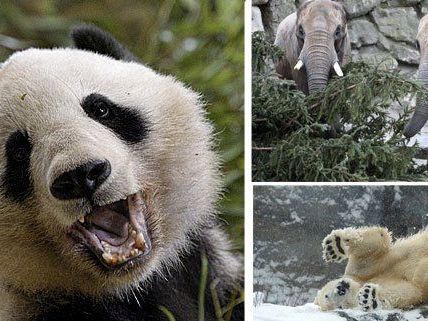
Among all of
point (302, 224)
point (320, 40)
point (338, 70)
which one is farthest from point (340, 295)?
point (320, 40)

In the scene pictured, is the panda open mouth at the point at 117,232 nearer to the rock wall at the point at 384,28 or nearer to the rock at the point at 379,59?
the rock wall at the point at 384,28

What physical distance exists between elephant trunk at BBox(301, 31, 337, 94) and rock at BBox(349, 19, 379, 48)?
7 cm

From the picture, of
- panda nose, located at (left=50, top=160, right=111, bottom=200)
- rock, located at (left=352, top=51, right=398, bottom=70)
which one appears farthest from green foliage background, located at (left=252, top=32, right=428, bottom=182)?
panda nose, located at (left=50, top=160, right=111, bottom=200)

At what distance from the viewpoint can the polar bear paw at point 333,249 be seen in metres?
2.27

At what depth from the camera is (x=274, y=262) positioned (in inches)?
88.6

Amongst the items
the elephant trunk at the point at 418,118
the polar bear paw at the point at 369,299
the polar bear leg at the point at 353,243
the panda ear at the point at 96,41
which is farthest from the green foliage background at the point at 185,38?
the elephant trunk at the point at 418,118

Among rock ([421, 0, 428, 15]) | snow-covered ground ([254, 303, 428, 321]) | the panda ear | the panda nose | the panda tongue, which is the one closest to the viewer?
the panda nose

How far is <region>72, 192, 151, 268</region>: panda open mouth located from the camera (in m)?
1.81

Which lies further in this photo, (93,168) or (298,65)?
(298,65)

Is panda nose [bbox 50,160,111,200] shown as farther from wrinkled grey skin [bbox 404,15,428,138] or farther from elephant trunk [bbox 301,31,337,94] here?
wrinkled grey skin [bbox 404,15,428,138]

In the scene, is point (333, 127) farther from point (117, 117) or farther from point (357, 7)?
point (117, 117)

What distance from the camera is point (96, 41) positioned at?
6.60 feet

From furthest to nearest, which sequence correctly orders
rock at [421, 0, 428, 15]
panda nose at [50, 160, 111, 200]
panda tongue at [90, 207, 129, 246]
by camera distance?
1. rock at [421, 0, 428, 15]
2. panda tongue at [90, 207, 129, 246]
3. panda nose at [50, 160, 111, 200]

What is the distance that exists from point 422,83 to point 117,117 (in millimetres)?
1070
